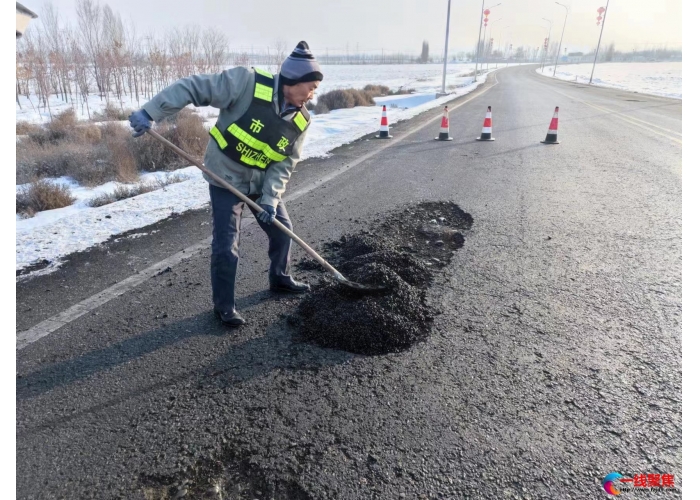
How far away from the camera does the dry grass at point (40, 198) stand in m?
5.67

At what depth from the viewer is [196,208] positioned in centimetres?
514

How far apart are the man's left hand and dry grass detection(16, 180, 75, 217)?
14.4 ft

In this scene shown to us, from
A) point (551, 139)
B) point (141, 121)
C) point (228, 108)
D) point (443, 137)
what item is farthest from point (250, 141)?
point (551, 139)

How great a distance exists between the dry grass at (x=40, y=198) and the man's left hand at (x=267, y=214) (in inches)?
173

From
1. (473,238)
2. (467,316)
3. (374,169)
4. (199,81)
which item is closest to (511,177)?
(374,169)

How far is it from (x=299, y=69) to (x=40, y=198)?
16.3 ft

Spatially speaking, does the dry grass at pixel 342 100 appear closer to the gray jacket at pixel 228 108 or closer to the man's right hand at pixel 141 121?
the gray jacket at pixel 228 108

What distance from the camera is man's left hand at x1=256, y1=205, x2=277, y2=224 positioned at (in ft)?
9.75

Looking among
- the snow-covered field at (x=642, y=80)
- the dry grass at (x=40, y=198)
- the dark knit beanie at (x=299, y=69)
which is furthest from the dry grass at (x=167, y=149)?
the snow-covered field at (x=642, y=80)

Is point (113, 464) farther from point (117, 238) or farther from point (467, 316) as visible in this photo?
point (117, 238)

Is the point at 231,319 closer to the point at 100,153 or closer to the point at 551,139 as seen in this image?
the point at 100,153

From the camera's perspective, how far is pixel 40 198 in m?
5.70
